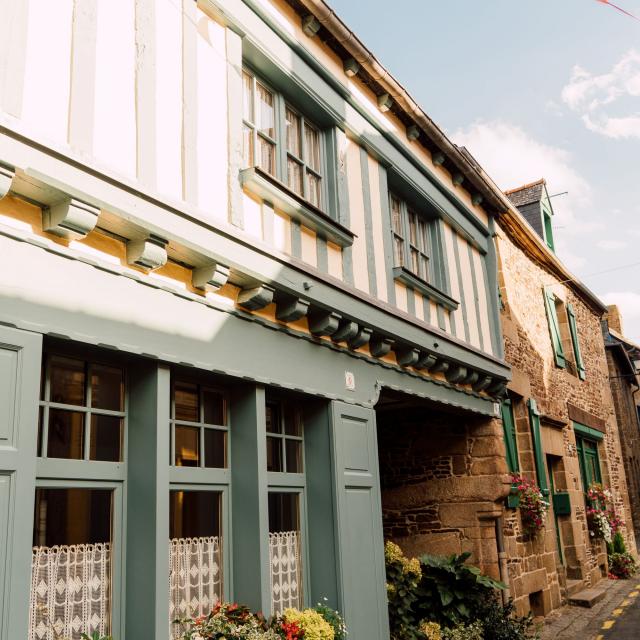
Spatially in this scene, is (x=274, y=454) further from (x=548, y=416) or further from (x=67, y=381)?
(x=548, y=416)

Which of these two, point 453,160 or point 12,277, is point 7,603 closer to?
point 12,277

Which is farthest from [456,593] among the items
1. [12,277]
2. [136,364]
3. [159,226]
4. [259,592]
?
[12,277]

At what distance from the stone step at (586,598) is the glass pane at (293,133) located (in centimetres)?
791

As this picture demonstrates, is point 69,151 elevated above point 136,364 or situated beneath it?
elevated above

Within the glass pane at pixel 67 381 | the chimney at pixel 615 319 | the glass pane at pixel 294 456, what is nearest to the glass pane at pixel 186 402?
the glass pane at pixel 67 381

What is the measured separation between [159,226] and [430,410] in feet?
17.5

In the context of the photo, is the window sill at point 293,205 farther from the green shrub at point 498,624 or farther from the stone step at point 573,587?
the stone step at point 573,587

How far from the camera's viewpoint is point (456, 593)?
666 centimetres

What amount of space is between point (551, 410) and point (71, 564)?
907 centimetres

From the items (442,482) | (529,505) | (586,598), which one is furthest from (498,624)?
(586,598)

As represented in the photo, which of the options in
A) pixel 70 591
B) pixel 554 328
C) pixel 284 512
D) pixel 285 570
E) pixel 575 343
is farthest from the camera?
pixel 575 343

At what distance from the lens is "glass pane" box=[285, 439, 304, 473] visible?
5.11 m

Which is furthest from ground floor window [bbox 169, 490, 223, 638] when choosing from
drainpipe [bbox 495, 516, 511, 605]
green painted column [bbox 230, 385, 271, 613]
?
drainpipe [bbox 495, 516, 511, 605]

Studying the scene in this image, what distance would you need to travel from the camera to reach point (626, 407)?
900 inches
